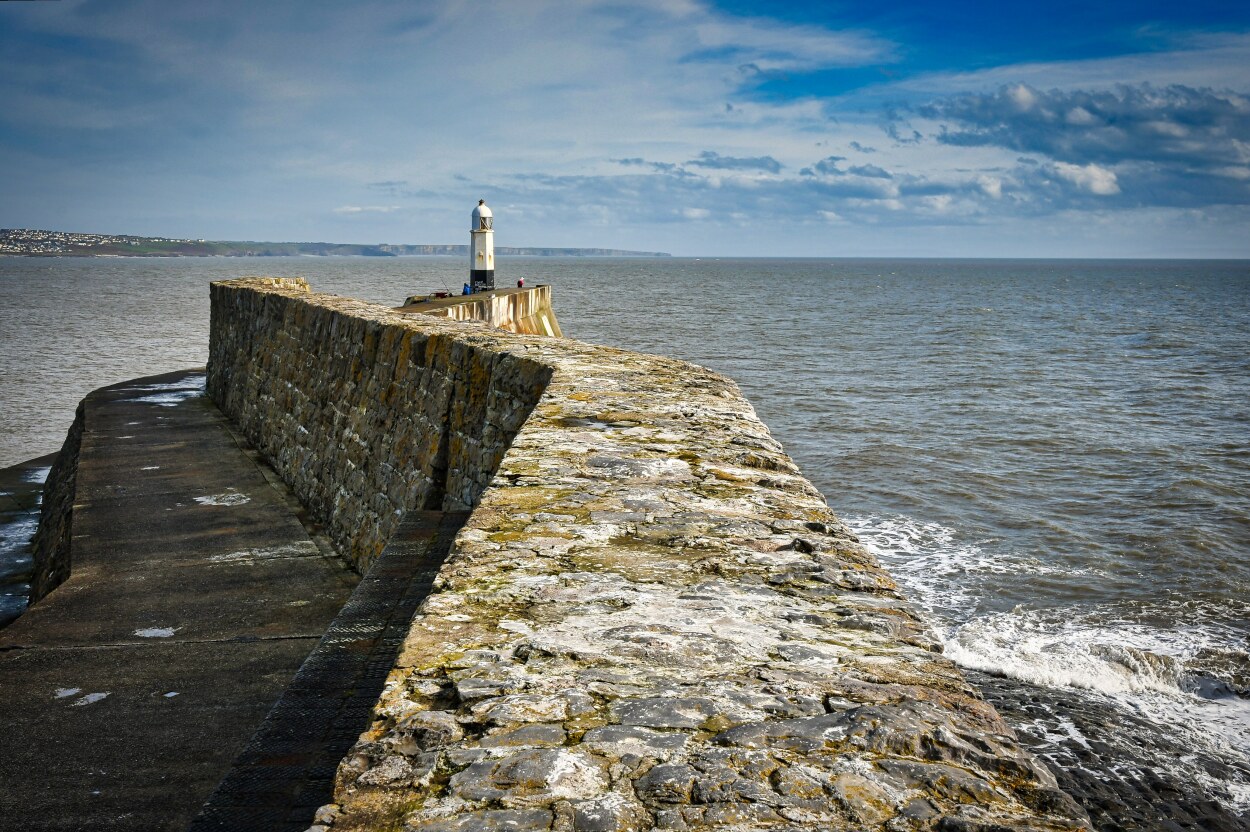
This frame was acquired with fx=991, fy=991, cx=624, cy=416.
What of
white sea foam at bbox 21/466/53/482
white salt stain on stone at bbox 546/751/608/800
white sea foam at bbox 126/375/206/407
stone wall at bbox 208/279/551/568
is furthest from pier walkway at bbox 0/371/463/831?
white sea foam at bbox 21/466/53/482

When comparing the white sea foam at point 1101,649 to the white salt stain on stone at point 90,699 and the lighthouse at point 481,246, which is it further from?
the lighthouse at point 481,246

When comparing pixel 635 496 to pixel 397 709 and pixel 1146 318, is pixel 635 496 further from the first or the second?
pixel 1146 318

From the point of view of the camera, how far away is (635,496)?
11.9 ft

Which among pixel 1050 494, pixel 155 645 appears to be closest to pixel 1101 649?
pixel 1050 494

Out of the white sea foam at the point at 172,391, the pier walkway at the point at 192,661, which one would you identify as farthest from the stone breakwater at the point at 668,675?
the white sea foam at the point at 172,391

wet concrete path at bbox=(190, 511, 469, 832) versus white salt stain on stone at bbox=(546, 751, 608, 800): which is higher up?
white salt stain on stone at bbox=(546, 751, 608, 800)

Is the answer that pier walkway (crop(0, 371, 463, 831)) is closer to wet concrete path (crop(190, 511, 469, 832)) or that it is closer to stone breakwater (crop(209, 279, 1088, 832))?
wet concrete path (crop(190, 511, 469, 832))

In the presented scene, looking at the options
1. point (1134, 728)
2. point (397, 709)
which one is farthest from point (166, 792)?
point (1134, 728)

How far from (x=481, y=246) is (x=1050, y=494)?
15259 millimetres

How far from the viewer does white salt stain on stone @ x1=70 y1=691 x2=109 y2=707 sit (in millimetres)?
5199

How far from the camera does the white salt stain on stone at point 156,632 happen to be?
6.25 meters

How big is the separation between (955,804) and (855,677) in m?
0.48

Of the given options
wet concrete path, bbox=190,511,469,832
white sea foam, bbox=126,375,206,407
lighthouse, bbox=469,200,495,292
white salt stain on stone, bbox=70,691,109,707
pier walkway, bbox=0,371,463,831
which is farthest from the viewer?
lighthouse, bbox=469,200,495,292

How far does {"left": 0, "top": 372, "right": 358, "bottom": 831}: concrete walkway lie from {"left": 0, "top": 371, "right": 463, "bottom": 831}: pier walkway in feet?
0.04
